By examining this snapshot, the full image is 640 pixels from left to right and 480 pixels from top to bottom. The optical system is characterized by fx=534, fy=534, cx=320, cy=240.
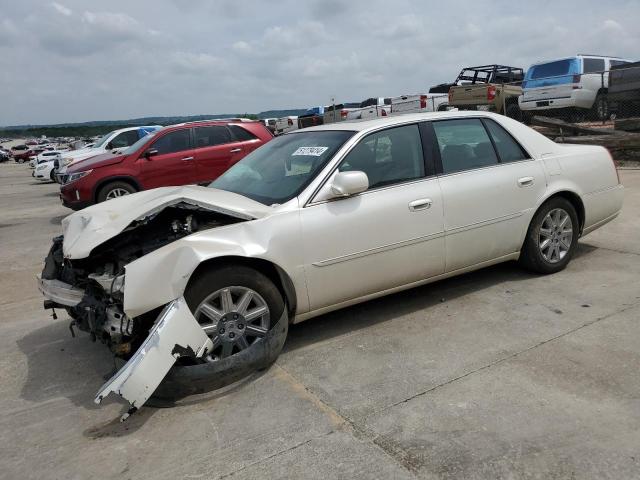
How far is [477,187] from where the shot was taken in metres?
4.43

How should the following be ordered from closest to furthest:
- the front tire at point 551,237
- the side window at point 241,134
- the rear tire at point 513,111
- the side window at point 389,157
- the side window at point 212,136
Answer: the side window at point 389,157
the front tire at point 551,237
the side window at point 212,136
the side window at point 241,134
the rear tire at point 513,111

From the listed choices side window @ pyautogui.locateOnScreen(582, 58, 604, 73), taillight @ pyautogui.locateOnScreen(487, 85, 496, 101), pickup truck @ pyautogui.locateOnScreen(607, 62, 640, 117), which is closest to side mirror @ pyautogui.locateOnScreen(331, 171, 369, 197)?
pickup truck @ pyautogui.locateOnScreen(607, 62, 640, 117)

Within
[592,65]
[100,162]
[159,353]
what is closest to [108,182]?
[100,162]

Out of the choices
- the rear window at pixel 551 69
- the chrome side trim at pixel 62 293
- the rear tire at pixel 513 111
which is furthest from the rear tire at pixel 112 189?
the rear tire at pixel 513 111

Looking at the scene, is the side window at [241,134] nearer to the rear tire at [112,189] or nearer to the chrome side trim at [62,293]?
the rear tire at [112,189]

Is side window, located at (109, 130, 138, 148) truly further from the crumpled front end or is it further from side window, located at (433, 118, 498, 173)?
side window, located at (433, 118, 498, 173)

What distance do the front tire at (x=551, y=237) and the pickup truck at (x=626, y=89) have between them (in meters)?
9.68

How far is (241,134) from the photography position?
10.7 m

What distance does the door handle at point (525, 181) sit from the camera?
4.68m

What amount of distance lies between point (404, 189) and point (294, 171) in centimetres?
86

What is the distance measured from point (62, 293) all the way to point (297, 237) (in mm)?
1615

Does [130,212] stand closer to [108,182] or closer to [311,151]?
[311,151]

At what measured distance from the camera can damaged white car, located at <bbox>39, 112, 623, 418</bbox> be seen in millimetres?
3193

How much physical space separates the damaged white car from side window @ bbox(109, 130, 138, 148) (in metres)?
12.7
